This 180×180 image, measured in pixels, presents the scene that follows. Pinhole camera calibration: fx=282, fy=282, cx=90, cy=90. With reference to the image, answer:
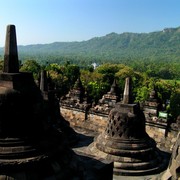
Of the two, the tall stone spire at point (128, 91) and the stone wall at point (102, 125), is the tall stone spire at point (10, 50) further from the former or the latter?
the stone wall at point (102, 125)

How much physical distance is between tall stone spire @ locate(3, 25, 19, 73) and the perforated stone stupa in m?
7.11

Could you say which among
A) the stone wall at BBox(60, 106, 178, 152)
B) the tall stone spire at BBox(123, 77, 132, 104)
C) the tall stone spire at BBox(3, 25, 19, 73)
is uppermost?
the tall stone spire at BBox(3, 25, 19, 73)

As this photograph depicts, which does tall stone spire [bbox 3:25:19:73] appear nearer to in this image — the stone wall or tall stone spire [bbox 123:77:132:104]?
tall stone spire [bbox 123:77:132:104]

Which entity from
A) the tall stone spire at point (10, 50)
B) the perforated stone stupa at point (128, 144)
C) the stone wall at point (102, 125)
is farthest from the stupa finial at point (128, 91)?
the tall stone spire at point (10, 50)

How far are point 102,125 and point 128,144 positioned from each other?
795cm

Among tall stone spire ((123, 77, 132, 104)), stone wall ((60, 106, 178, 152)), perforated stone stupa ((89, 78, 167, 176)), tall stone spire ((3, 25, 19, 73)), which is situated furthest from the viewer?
stone wall ((60, 106, 178, 152))

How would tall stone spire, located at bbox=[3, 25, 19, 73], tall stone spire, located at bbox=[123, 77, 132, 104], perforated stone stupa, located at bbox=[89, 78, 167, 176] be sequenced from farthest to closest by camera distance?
tall stone spire, located at bbox=[123, 77, 132, 104], perforated stone stupa, located at bbox=[89, 78, 167, 176], tall stone spire, located at bbox=[3, 25, 19, 73]

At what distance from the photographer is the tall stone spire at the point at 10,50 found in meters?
6.96

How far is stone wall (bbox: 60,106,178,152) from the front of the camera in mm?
17906

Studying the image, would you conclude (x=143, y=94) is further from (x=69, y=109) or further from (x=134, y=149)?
(x=134, y=149)

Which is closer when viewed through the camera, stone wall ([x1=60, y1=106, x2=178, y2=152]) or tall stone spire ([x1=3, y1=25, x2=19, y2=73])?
tall stone spire ([x1=3, y1=25, x2=19, y2=73])

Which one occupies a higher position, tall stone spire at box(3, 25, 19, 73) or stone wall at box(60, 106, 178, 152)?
tall stone spire at box(3, 25, 19, 73)

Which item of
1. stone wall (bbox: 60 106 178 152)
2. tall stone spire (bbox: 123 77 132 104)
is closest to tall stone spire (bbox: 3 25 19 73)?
tall stone spire (bbox: 123 77 132 104)

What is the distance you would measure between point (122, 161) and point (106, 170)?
14.3ft
